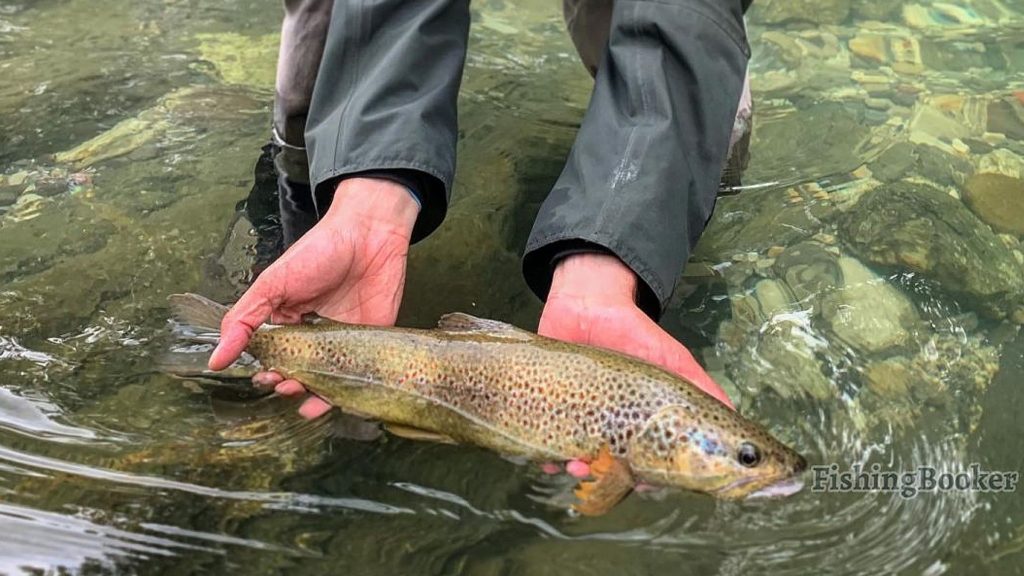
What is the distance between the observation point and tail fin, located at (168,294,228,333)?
10.1 feet

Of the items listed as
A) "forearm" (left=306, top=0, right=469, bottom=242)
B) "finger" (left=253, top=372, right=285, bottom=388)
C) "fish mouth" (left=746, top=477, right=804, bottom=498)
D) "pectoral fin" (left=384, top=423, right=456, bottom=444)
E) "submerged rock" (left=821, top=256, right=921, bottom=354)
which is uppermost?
"forearm" (left=306, top=0, right=469, bottom=242)

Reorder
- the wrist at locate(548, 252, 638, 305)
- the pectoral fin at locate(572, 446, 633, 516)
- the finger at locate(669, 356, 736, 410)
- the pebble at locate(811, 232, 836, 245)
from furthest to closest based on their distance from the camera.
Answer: the pebble at locate(811, 232, 836, 245) < the wrist at locate(548, 252, 638, 305) < the finger at locate(669, 356, 736, 410) < the pectoral fin at locate(572, 446, 633, 516)

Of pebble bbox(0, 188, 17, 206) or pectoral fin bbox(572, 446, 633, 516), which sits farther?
pebble bbox(0, 188, 17, 206)

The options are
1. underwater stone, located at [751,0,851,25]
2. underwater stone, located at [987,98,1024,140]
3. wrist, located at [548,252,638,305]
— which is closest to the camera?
wrist, located at [548,252,638,305]

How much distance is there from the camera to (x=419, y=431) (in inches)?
111

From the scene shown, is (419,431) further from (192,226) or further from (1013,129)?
(1013,129)

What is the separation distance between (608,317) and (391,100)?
1.21 meters

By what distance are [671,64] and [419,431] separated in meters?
1.62

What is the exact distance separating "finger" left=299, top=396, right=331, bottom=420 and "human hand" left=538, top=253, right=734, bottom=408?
2.57 ft

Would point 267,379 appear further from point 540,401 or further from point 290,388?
point 540,401

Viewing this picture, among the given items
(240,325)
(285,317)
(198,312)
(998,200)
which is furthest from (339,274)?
(998,200)

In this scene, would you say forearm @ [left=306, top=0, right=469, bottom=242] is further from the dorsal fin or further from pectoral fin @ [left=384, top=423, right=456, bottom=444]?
pectoral fin @ [left=384, top=423, right=456, bottom=444]

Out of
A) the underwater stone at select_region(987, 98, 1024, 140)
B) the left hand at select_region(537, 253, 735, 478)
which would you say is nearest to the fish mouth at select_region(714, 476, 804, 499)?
the left hand at select_region(537, 253, 735, 478)

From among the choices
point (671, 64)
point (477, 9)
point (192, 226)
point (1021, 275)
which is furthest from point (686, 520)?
point (477, 9)
